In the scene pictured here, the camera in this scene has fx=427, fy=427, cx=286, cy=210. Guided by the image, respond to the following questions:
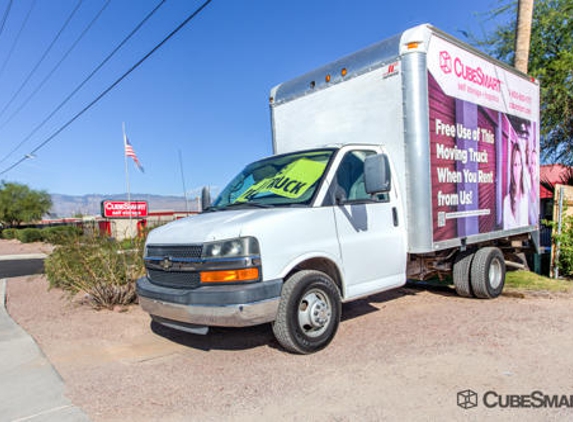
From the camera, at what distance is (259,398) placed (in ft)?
11.2

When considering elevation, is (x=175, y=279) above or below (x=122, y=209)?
below

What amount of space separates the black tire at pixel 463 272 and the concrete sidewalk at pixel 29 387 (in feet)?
17.4

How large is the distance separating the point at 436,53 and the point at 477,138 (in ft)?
5.07

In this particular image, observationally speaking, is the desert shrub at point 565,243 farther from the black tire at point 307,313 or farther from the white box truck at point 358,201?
Result: the black tire at point 307,313

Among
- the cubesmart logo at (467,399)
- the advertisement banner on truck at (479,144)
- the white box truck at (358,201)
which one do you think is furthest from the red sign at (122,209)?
the cubesmart logo at (467,399)

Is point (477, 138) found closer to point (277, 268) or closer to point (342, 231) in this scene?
point (342, 231)

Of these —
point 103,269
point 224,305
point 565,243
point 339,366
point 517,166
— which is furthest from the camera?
point 565,243

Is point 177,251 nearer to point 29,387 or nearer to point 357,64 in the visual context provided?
point 29,387

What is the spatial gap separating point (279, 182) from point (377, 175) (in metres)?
1.14

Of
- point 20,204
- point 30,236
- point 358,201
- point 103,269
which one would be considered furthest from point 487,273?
point 20,204

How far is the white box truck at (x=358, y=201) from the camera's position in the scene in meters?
3.98

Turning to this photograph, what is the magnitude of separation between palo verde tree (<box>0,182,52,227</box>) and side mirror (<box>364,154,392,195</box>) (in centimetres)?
5516

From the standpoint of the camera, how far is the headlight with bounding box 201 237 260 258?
12.6ft

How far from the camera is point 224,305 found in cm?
379
